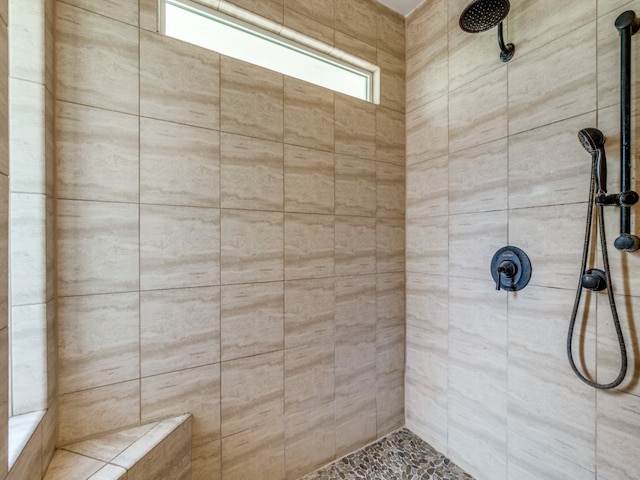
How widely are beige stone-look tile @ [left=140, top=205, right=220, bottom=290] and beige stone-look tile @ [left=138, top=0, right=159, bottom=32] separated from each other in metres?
0.71

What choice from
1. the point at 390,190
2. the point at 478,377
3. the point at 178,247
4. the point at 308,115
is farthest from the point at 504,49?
the point at 178,247

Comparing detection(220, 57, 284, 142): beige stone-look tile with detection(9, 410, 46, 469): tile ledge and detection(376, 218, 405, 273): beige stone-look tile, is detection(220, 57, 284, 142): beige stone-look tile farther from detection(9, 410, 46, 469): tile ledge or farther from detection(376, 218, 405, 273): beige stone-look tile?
detection(9, 410, 46, 469): tile ledge

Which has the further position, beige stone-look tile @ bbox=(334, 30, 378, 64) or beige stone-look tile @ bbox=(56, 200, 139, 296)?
beige stone-look tile @ bbox=(334, 30, 378, 64)

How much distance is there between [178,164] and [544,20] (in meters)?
1.63

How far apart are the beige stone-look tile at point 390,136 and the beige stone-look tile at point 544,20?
2.14 ft

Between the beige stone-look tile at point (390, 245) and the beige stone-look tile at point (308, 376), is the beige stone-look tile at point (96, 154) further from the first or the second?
the beige stone-look tile at point (390, 245)

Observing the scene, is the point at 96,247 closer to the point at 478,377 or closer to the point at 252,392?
the point at 252,392

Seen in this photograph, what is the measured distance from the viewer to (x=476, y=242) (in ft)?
4.81

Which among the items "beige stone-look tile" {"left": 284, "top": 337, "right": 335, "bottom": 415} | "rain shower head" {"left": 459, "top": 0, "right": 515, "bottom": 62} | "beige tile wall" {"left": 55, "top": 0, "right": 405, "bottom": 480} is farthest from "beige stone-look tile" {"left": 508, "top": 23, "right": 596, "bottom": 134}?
Result: "beige stone-look tile" {"left": 284, "top": 337, "right": 335, "bottom": 415}

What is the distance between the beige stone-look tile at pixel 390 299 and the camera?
5.69ft

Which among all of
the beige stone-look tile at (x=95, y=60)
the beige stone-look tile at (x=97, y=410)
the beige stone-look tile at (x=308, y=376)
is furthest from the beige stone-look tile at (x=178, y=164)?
the beige stone-look tile at (x=308, y=376)

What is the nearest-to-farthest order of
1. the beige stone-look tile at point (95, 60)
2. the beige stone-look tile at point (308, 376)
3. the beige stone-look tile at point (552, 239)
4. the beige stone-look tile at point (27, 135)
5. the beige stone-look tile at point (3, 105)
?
the beige stone-look tile at point (3, 105)
the beige stone-look tile at point (27, 135)
the beige stone-look tile at point (95, 60)
the beige stone-look tile at point (552, 239)
the beige stone-look tile at point (308, 376)

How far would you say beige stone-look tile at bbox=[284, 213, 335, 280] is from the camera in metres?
1.45

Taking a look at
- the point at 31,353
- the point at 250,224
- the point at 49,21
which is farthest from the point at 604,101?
the point at 31,353
